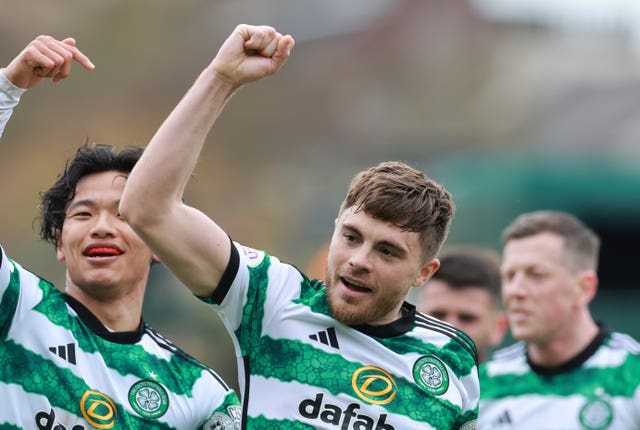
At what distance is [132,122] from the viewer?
33094 mm

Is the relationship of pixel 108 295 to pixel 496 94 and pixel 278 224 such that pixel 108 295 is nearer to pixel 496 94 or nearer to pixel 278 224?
pixel 278 224

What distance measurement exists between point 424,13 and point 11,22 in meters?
14.3

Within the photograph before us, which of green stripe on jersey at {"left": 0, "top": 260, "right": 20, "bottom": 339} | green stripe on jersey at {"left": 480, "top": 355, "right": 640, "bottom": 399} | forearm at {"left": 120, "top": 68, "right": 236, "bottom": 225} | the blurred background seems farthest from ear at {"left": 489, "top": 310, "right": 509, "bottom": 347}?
the blurred background

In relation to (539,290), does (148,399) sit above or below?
below

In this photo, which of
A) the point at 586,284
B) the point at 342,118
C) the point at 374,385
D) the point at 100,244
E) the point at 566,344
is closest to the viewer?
the point at 374,385

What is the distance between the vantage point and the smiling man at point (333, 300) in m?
5.11

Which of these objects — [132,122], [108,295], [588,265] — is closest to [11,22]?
[132,122]

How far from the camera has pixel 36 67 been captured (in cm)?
543

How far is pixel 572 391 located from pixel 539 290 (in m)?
0.70

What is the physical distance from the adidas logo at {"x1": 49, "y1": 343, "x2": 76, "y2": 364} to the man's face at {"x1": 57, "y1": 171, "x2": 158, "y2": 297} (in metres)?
0.36

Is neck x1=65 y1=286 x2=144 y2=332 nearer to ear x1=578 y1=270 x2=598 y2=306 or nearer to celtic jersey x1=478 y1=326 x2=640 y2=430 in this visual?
celtic jersey x1=478 y1=326 x2=640 y2=430

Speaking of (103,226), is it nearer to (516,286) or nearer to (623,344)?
(516,286)

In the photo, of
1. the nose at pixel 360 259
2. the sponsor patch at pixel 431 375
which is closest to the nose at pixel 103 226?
the nose at pixel 360 259

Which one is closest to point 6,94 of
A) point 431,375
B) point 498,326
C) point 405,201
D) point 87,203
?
point 87,203
